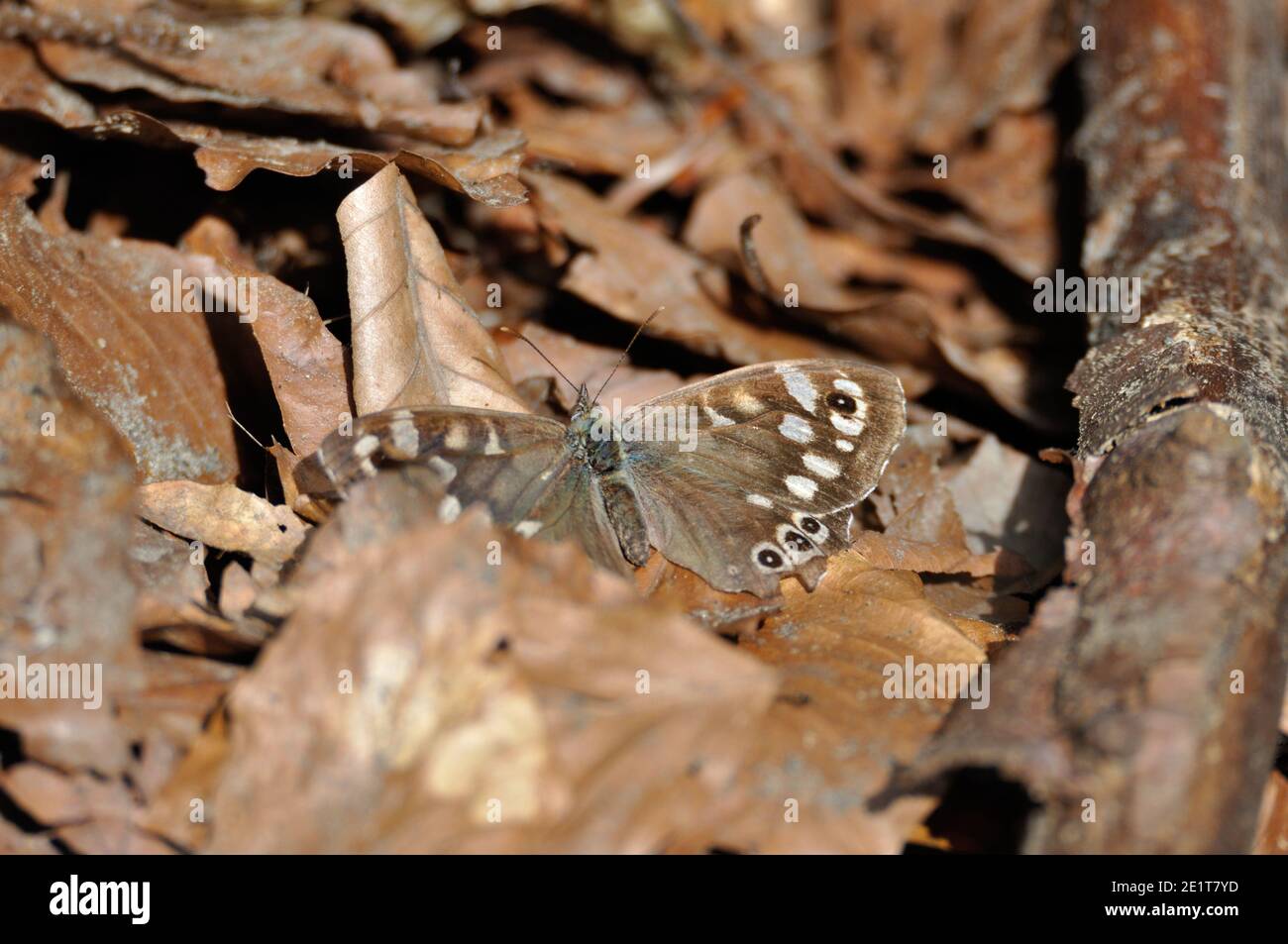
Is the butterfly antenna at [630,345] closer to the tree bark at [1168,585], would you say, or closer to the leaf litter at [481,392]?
the leaf litter at [481,392]

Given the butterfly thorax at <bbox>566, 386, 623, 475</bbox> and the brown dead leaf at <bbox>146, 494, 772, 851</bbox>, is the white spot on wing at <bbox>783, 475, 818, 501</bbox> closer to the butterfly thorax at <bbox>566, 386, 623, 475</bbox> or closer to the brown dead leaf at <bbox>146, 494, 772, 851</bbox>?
the butterfly thorax at <bbox>566, 386, 623, 475</bbox>

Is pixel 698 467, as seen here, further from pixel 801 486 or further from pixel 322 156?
pixel 322 156

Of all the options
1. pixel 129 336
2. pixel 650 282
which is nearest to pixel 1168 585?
pixel 650 282

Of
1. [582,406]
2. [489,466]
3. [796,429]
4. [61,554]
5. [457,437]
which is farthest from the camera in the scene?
[582,406]

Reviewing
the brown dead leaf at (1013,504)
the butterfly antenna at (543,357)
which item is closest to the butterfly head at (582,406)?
the butterfly antenna at (543,357)

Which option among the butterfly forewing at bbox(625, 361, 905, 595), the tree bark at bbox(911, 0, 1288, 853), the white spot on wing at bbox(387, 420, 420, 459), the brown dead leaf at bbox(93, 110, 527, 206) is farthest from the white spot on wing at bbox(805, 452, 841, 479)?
the brown dead leaf at bbox(93, 110, 527, 206)

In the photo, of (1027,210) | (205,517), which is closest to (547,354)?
(205,517)

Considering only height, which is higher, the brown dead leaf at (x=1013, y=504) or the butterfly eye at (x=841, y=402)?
the butterfly eye at (x=841, y=402)
